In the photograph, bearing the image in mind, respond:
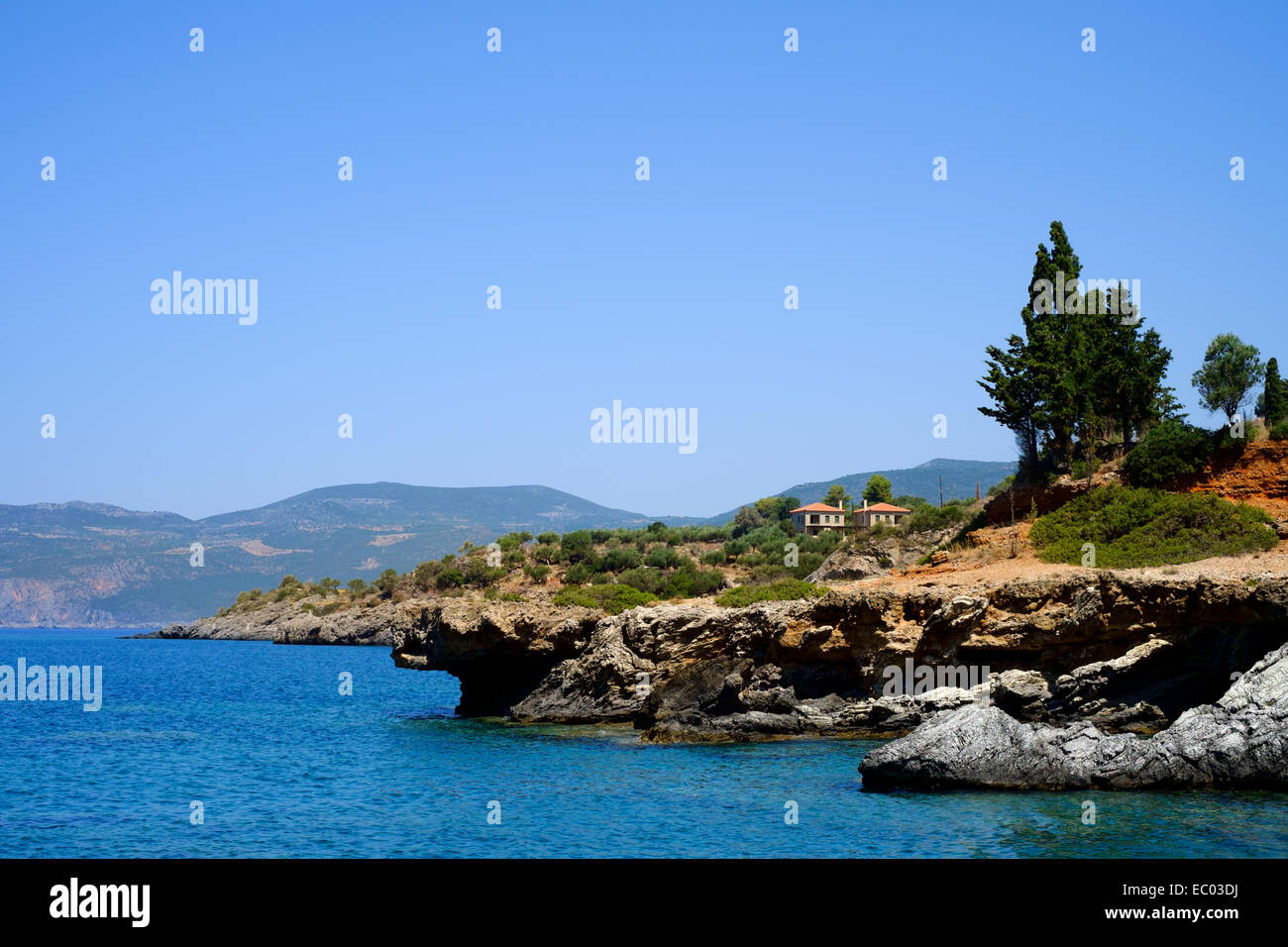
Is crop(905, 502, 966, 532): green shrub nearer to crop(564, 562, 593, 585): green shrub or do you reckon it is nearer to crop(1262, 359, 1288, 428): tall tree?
crop(1262, 359, 1288, 428): tall tree

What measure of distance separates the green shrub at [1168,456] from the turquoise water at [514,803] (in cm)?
1776

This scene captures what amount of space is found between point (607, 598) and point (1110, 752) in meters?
21.6

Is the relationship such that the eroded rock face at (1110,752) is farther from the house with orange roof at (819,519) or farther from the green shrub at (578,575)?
the house with orange roof at (819,519)

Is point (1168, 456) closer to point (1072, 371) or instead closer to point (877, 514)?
point (1072, 371)

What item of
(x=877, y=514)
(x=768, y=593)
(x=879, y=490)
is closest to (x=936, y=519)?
(x=768, y=593)

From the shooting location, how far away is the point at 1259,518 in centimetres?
3155

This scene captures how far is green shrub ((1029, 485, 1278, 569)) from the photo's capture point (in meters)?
30.4

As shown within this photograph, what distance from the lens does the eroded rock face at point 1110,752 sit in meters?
18.2

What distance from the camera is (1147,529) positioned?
1291 inches

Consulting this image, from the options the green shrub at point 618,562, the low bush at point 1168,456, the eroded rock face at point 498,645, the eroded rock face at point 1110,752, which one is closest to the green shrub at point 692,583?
the green shrub at point 618,562

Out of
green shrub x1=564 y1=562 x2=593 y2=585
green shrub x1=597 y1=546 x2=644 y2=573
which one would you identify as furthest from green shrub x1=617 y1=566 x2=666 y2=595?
green shrub x1=597 y1=546 x2=644 y2=573
